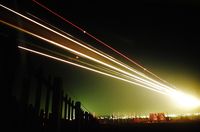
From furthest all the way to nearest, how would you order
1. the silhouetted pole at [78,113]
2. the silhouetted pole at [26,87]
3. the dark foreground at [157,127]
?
1. the dark foreground at [157,127]
2. the silhouetted pole at [78,113]
3. the silhouetted pole at [26,87]

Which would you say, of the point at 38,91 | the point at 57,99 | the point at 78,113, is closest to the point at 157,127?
the point at 78,113

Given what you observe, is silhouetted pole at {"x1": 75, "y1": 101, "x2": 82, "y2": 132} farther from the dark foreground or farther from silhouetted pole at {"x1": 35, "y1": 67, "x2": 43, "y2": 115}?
silhouetted pole at {"x1": 35, "y1": 67, "x2": 43, "y2": 115}

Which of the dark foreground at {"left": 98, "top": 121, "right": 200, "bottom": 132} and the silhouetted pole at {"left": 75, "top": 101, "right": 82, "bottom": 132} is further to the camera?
the dark foreground at {"left": 98, "top": 121, "right": 200, "bottom": 132}

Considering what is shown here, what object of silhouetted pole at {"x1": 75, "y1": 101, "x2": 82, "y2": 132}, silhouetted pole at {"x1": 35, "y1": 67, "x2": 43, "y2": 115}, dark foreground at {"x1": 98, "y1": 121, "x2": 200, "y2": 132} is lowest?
dark foreground at {"x1": 98, "y1": 121, "x2": 200, "y2": 132}

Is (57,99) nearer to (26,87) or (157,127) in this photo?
(26,87)

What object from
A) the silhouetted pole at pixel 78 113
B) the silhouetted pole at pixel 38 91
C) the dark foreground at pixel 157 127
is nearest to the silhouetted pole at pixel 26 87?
the silhouetted pole at pixel 38 91

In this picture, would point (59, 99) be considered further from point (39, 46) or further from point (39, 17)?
point (39, 17)

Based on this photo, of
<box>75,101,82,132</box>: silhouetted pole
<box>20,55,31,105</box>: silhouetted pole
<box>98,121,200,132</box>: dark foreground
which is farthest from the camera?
<box>98,121,200,132</box>: dark foreground

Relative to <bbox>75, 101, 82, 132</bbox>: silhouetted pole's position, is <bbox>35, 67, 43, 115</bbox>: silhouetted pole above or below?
above

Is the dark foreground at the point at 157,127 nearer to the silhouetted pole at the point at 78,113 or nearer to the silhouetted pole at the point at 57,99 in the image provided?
the silhouetted pole at the point at 78,113

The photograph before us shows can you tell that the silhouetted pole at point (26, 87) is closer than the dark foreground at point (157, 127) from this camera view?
Yes

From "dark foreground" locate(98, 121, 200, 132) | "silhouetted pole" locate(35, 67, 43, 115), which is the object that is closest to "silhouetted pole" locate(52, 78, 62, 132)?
"silhouetted pole" locate(35, 67, 43, 115)

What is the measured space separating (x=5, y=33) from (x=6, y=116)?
1.80 m

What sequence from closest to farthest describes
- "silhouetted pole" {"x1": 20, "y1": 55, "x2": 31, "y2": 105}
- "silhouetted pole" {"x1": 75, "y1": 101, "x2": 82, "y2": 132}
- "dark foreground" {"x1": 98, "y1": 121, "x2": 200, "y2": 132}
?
"silhouetted pole" {"x1": 20, "y1": 55, "x2": 31, "y2": 105} → "silhouetted pole" {"x1": 75, "y1": 101, "x2": 82, "y2": 132} → "dark foreground" {"x1": 98, "y1": 121, "x2": 200, "y2": 132}
